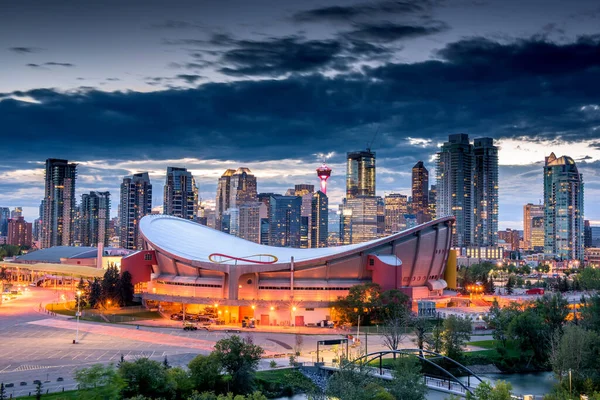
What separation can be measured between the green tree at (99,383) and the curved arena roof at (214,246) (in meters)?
44.9

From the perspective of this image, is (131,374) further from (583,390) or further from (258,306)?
(258,306)

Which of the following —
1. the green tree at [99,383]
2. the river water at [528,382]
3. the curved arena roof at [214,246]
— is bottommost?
the river water at [528,382]

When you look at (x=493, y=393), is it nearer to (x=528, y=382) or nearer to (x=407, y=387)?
(x=407, y=387)

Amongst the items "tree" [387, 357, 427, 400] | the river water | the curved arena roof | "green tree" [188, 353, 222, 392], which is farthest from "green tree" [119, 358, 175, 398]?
the curved arena roof

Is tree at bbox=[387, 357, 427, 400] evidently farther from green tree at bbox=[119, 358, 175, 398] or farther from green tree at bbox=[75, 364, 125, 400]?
green tree at bbox=[75, 364, 125, 400]

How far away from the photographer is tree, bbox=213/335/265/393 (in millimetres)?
44594

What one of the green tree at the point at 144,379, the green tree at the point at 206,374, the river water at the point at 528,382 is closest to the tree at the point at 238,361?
the green tree at the point at 206,374

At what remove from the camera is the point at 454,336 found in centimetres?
5934

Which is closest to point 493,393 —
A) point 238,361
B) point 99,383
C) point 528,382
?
point 238,361

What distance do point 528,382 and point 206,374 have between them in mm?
28313

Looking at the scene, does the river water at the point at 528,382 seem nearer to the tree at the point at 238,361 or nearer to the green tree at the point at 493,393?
the tree at the point at 238,361

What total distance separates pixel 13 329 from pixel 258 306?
26615mm

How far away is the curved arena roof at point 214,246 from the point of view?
274ft

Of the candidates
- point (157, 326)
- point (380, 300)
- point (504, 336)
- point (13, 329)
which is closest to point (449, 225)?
point (380, 300)
